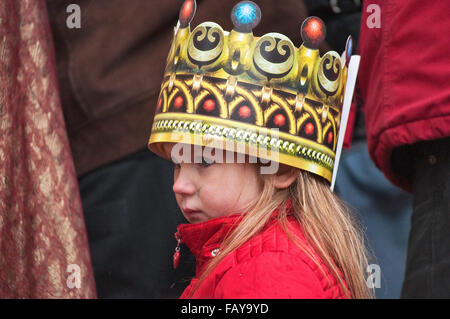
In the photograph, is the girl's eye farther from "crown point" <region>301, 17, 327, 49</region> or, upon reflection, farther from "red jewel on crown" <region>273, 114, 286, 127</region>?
"crown point" <region>301, 17, 327, 49</region>

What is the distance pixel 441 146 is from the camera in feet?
4.67

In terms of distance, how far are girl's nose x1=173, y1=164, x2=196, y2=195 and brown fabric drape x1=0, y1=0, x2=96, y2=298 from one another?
1.35 ft

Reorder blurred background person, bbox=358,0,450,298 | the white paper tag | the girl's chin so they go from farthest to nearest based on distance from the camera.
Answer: the white paper tag, the girl's chin, blurred background person, bbox=358,0,450,298

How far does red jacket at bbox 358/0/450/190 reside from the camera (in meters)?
1.39

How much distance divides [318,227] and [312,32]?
0.45 metres

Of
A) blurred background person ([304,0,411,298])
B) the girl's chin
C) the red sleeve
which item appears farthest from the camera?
blurred background person ([304,0,411,298])

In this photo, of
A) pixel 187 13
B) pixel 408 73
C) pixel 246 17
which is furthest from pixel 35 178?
pixel 408 73

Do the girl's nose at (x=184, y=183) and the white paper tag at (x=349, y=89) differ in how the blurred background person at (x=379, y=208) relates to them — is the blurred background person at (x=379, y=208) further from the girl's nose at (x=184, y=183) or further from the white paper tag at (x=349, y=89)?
the girl's nose at (x=184, y=183)

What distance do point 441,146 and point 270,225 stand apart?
42 cm

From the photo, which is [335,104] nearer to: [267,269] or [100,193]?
[267,269]

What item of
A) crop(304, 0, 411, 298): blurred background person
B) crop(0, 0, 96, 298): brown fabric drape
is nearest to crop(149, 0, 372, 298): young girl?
crop(0, 0, 96, 298): brown fabric drape

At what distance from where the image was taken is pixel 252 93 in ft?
4.64

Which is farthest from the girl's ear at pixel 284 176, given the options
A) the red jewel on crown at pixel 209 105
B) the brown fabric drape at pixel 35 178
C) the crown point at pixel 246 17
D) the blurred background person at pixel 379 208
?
the blurred background person at pixel 379 208
